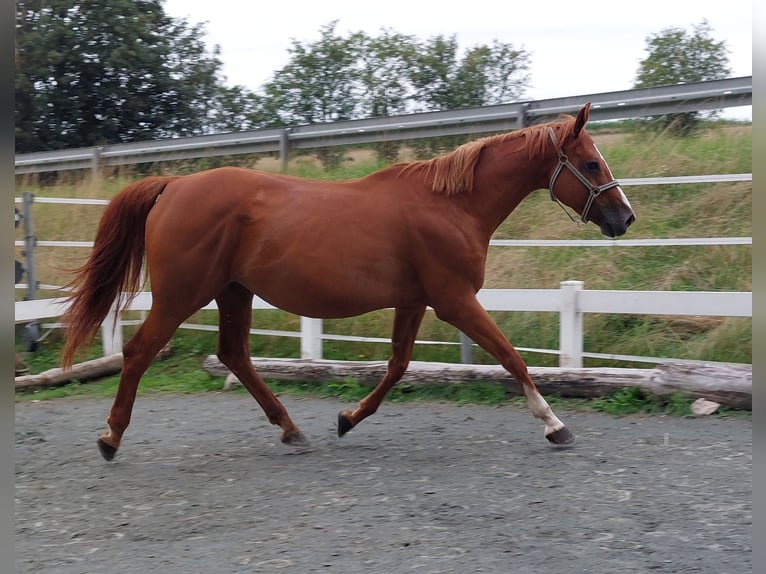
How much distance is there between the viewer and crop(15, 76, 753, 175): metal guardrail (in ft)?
30.1

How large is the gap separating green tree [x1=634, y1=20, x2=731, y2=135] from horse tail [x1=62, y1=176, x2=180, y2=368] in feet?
29.5

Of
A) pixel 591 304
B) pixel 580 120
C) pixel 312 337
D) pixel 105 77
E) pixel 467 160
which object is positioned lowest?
pixel 312 337

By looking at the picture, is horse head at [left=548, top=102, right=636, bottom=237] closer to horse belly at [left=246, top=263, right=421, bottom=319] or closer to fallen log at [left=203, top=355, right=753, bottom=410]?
horse belly at [left=246, top=263, right=421, bottom=319]

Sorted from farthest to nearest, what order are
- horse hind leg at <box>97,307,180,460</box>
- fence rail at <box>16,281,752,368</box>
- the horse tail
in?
fence rail at <box>16,281,752,368</box>, the horse tail, horse hind leg at <box>97,307,180,460</box>

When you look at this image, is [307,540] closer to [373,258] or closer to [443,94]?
[373,258]

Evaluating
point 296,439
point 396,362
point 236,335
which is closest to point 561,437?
point 396,362

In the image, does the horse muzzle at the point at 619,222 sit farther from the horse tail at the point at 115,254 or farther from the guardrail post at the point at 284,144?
the guardrail post at the point at 284,144

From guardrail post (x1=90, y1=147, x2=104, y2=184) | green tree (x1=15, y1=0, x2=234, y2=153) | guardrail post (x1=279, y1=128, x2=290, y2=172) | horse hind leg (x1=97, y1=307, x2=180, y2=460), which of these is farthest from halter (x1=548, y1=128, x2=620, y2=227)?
green tree (x1=15, y1=0, x2=234, y2=153)

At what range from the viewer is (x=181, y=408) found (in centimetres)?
595

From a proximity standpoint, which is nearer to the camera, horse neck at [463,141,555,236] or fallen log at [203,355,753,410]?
horse neck at [463,141,555,236]

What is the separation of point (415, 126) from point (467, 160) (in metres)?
6.39

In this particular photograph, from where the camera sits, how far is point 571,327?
19.5 feet

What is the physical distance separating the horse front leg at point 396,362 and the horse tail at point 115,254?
5.46 ft

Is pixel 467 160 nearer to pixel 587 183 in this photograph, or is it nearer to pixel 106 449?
pixel 587 183
